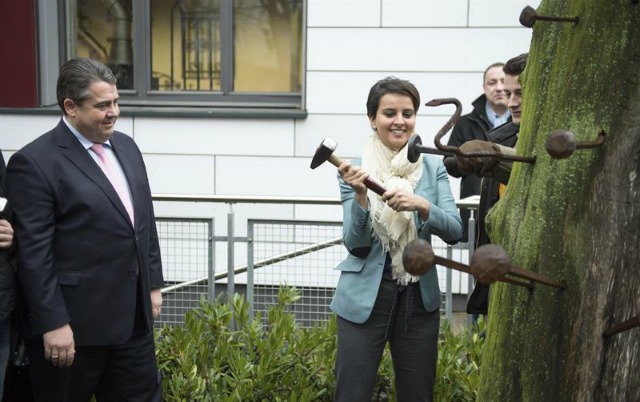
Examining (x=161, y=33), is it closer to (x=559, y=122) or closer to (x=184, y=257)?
(x=184, y=257)

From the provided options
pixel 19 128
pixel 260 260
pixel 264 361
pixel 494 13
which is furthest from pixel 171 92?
pixel 264 361

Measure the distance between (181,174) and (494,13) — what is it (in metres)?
2.96

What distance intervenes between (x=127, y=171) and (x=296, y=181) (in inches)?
164

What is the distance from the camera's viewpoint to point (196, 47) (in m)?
8.51

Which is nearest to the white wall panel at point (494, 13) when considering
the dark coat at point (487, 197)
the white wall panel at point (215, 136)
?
the white wall panel at point (215, 136)

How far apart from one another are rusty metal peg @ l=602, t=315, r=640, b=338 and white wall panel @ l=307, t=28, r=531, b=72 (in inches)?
245

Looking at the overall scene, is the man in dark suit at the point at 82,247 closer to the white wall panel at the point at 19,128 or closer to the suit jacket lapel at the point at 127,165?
the suit jacket lapel at the point at 127,165

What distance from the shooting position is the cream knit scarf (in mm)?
3543

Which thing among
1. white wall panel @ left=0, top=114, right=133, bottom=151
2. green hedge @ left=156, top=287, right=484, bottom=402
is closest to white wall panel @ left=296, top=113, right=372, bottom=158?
white wall panel @ left=0, top=114, right=133, bottom=151

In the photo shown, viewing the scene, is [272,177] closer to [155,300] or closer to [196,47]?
[196,47]

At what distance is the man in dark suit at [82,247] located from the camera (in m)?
3.38

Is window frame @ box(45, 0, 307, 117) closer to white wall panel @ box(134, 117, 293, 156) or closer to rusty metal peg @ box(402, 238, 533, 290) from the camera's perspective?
white wall panel @ box(134, 117, 293, 156)

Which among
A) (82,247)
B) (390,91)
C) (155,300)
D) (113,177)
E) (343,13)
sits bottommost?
(155,300)

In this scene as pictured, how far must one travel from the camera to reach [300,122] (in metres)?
7.80
